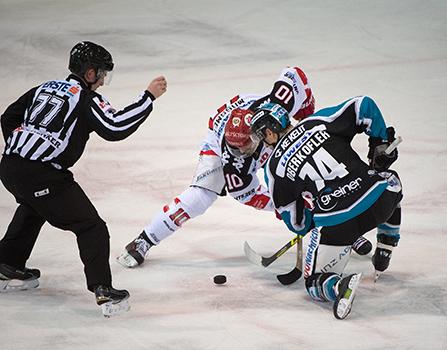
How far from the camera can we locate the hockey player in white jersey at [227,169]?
4984 mm

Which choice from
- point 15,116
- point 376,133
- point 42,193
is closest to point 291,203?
point 376,133

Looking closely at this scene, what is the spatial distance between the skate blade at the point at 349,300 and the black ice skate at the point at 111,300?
3.22ft

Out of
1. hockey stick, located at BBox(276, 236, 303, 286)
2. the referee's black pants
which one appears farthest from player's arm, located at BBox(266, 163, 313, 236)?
the referee's black pants

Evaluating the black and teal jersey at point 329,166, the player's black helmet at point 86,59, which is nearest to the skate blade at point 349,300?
the black and teal jersey at point 329,166

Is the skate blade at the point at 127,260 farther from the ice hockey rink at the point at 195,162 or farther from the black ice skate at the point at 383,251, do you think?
the black ice skate at the point at 383,251

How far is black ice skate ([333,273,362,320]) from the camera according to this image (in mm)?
4324

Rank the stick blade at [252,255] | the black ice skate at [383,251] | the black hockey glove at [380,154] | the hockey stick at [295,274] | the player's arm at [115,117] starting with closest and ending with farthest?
the player's arm at [115,117] < the black hockey glove at [380,154] < the black ice skate at [383,251] < the hockey stick at [295,274] < the stick blade at [252,255]

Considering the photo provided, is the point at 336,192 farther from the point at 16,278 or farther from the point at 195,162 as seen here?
the point at 195,162

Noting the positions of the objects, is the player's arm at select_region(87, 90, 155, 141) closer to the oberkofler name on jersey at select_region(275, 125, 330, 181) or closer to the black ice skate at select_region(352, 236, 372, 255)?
the oberkofler name on jersey at select_region(275, 125, 330, 181)

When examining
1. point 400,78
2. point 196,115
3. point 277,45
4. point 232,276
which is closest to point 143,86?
point 196,115

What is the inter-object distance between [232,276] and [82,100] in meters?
1.22

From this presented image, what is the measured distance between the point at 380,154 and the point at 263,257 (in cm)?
99

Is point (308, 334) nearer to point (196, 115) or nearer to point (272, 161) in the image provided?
point (272, 161)

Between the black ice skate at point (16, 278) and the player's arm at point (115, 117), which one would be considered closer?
the player's arm at point (115, 117)
